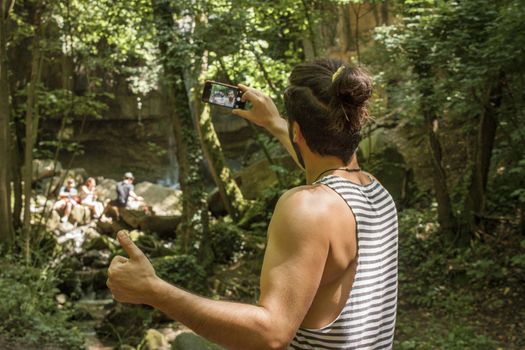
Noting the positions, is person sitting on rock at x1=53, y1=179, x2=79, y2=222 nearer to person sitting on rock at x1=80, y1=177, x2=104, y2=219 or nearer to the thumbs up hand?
person sitting on rock at x1=80, y1=177, x2=104, y2=219

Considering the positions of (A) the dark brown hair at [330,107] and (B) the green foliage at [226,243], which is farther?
(B) the green foliage at [226,243]

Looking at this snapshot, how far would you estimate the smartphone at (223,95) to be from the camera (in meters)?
2.60

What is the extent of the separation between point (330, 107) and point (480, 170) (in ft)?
28.6

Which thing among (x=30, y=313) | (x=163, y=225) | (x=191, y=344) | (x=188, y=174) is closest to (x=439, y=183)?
(x=188, y=174)

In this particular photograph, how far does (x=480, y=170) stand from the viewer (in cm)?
988

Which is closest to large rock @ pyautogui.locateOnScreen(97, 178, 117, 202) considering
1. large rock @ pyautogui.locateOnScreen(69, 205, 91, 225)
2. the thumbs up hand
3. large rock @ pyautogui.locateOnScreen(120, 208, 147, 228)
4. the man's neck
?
large rock @ pyautogui.locateOnScreen(69, 205, 91, 225)

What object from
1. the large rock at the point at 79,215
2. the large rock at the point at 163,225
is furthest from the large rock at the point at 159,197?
the large rock at the point at 163,225

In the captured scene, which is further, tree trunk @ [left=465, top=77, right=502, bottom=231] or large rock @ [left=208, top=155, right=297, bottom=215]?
large rock @ [left=208, top=155, right=297, bottom=215]

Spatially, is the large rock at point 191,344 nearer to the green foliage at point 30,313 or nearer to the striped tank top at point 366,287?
the green foliage at point 30,313

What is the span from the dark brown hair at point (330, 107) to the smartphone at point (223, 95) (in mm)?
799

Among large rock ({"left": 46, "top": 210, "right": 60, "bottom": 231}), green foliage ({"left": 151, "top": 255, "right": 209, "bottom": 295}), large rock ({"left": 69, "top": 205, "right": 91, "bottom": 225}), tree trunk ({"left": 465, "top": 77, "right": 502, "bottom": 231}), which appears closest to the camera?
tree trunk ({"left": 465, "top": 77, "right": 502, "bottom": 231})

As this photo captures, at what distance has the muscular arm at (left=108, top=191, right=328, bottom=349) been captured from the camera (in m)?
1.50

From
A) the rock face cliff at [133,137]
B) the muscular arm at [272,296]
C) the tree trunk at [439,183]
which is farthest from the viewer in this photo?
the rock face cliff at [133,137]

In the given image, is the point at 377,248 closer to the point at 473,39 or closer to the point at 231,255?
the point at 473,39
